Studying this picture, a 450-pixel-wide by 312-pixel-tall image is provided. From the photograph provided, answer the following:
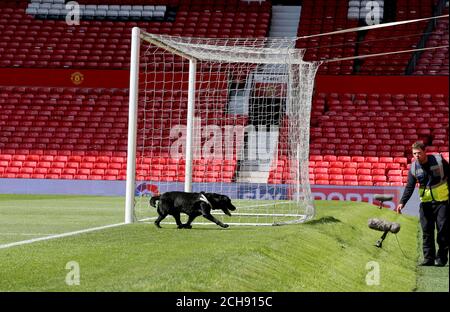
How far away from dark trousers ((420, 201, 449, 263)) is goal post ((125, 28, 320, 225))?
4.11 metres

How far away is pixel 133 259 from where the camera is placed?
9.59 metres

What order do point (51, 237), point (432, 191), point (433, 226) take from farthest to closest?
1. point (51, 237)
2. point (433, 226)
3. point (432, 191)

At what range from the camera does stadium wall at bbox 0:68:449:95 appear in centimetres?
3375

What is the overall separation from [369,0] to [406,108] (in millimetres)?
7912

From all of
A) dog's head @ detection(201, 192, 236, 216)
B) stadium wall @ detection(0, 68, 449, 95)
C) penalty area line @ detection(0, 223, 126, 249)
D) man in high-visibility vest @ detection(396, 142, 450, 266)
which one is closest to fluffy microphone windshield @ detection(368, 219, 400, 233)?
man in high-visibility vest @ detection(396, 142, 450, 266)

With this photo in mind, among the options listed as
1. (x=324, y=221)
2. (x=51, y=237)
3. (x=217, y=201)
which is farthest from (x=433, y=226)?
(x=51, y=237)

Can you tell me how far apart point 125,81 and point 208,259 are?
27.3 metres

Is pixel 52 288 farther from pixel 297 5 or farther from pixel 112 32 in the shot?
pixel 297 5

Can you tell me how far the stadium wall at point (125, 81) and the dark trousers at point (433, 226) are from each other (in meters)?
22.0

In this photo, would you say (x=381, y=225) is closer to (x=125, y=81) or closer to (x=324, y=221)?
(x=324, y=221)

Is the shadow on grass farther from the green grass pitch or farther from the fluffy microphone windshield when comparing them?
the fluffy microphone windshield

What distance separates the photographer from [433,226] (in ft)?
39.0
